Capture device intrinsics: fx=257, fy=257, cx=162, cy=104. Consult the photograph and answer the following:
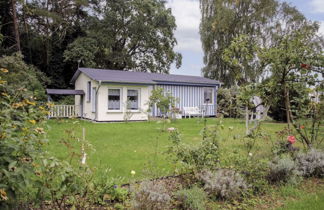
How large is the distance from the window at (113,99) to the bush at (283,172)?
1118 centimetres

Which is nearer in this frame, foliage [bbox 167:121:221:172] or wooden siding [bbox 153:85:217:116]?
foliage [bbox 167:121:221:172]

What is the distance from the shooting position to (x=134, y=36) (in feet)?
80.0

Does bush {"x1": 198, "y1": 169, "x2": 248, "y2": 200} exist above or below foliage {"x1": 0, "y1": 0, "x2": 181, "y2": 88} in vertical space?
below

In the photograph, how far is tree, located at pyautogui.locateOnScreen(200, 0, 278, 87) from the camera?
74.8 feet

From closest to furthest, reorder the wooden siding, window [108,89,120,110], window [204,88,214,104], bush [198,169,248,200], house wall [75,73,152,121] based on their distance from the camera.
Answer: bush [198,169,248,200] < house wall [75,73,152,121] < window [108,89,120,110] < the wooden siding < window [204,88,214,104]

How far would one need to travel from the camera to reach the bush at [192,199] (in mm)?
2816

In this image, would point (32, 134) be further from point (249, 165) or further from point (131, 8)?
point (131, 8)

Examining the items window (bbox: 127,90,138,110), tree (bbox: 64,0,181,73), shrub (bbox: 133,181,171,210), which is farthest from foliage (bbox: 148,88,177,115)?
tree (bbox: 64,0,181,73)

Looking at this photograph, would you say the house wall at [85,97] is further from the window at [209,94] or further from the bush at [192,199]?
the bush at [192,199]

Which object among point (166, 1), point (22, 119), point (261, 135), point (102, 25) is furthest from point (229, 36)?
point (22, 119)

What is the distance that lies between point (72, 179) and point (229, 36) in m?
23.9

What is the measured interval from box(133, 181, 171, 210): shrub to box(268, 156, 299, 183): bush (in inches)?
74.7

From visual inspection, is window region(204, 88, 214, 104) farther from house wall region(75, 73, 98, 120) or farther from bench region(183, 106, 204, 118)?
house wall region(75, 73, 98, 120)

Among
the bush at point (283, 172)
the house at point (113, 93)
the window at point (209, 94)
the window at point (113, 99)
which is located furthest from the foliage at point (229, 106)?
the window at point (209, 94)
